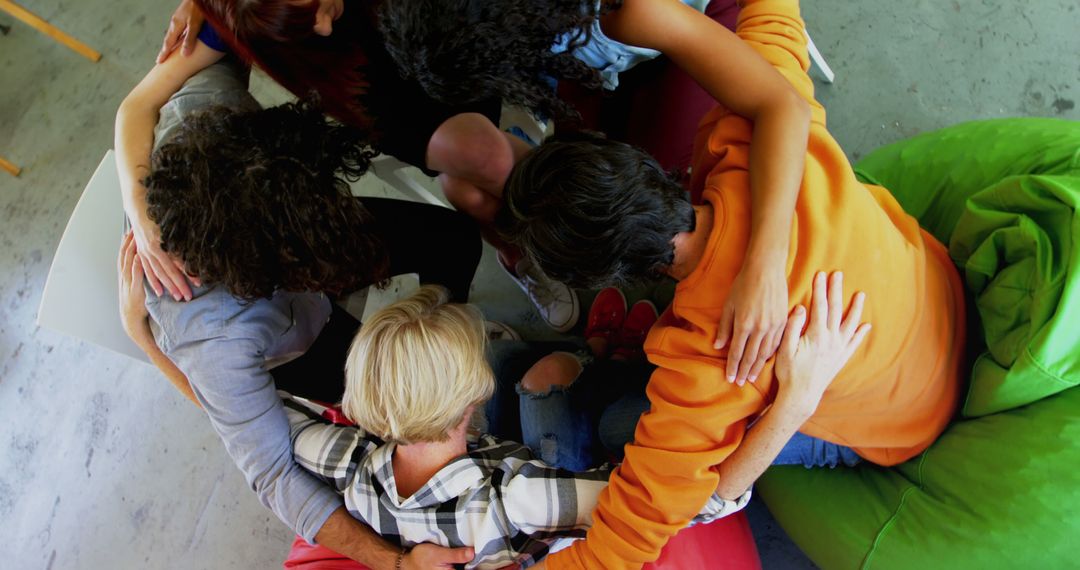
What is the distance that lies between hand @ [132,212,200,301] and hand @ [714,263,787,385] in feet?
3.13

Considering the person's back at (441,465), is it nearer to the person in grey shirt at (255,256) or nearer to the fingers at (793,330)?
the person in grey shirt at (255,256)

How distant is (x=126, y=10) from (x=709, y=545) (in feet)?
9.53

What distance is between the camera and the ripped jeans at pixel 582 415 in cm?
125

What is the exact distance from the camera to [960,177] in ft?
4.03

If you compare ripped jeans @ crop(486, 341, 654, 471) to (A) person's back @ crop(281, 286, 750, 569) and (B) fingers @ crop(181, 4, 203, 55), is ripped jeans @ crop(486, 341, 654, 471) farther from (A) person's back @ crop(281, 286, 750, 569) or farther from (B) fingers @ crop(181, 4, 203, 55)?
(B) fingers @ crop(181, 4, 203, 55)

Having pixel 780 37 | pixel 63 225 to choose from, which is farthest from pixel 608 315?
pixel 63 225

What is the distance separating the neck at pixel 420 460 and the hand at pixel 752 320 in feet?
1.69

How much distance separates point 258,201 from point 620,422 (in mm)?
843

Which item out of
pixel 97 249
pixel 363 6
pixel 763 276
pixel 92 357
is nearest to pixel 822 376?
pixel 763 276

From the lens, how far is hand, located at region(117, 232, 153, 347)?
1146mm

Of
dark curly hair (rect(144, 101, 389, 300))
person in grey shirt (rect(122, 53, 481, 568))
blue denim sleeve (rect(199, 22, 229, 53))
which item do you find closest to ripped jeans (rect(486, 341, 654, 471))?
person in grey shirt (rect(122, 53, 481, 568))

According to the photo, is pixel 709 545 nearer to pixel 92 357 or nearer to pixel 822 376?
pixel 822 376

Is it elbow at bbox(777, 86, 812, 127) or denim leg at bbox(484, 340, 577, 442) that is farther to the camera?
denim leg at bbox(484, 340, 577, 442)

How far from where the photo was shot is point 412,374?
1033 mm
